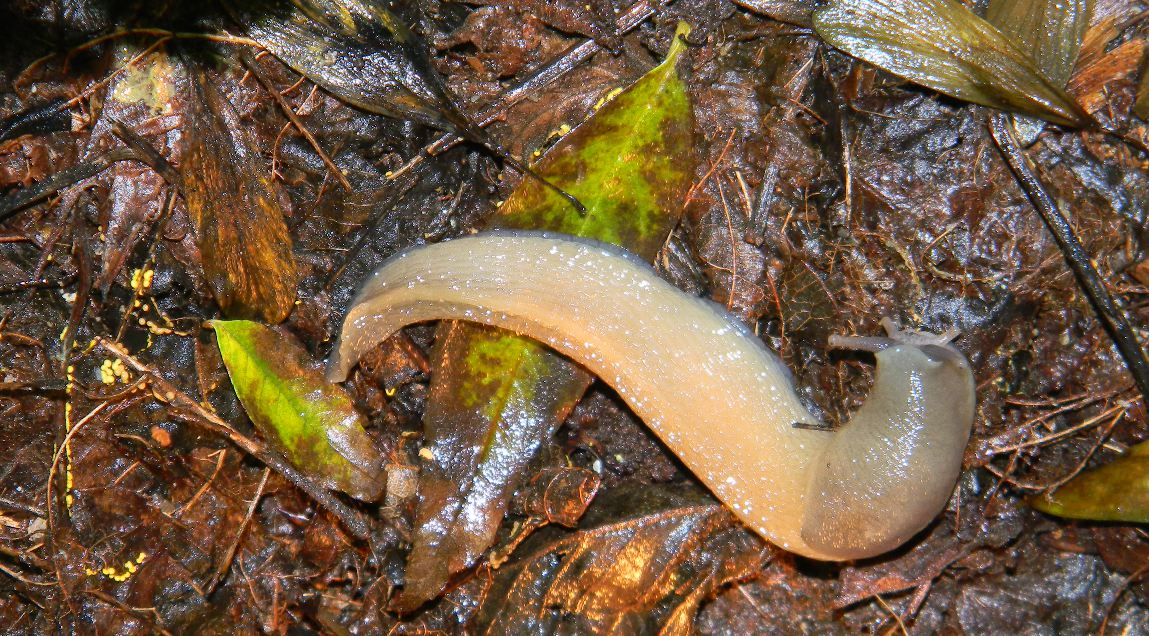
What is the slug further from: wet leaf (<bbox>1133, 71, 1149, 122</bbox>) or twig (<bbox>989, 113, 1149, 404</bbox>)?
wet leaf (<bbox>1133, 71, 1149, 122</bbox>)

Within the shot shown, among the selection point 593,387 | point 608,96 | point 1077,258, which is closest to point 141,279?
→ point 593,387

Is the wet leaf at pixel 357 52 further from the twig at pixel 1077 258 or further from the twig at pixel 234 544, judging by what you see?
the twig at pixel 1077 258

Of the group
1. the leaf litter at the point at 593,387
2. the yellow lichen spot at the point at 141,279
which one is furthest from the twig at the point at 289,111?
the yellow lichen spot at the point at 141,279

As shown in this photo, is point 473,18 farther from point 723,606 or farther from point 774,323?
point 723,606

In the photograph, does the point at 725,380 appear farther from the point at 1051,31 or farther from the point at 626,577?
the point at 1051,31

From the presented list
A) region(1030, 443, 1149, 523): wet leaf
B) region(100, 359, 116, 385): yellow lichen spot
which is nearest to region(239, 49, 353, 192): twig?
region(100, 359, 116, 385): yellow lichen spot
